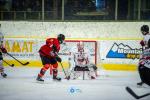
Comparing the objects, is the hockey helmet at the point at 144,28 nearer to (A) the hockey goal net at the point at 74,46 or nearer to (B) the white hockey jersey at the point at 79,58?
(A) the hockey goal net at the point at 74,46

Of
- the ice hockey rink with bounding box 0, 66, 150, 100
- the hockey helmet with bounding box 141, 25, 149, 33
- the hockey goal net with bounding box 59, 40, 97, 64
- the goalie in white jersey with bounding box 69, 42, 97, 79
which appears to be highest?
the hockey helmet with bounding box 141, 25, 149, 33

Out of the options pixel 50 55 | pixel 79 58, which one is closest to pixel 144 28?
pixel 79 58

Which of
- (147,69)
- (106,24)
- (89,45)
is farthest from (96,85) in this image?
(106,24)

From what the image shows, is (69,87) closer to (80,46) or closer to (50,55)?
(50,55)

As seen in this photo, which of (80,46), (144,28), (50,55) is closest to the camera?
(50,55)

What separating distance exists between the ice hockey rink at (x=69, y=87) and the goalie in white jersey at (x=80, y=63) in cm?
14

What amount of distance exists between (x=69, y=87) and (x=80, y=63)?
0.76 metres

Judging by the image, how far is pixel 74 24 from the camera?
640 cm

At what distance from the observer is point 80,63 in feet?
17.5

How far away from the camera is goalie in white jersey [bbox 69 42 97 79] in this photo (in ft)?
17.3

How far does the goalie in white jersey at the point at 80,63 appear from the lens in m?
5.29

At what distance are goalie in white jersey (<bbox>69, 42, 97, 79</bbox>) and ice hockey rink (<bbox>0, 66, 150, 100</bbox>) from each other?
135 mm

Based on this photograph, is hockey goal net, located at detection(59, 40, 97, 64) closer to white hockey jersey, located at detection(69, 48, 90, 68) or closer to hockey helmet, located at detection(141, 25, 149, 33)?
white hockey jersey, located at detection(69, 48, 90, 68)

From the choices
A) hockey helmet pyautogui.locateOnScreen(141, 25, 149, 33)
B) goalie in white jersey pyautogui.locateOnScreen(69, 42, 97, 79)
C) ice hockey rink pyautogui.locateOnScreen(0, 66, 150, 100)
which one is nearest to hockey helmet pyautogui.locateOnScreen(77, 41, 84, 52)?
goalie in white jersey pyautogui.locateOnScreen(69, 42, 97, 79)
